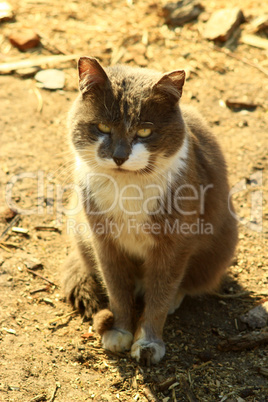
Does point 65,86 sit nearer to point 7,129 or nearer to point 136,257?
point 7,129

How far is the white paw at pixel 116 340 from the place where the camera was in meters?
3.04

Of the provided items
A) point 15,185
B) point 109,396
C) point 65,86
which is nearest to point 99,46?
point 65,86

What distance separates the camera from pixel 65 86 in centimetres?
502

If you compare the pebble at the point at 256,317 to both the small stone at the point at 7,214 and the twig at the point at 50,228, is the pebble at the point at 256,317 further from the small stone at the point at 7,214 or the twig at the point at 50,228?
the small stone at the point at 7,214

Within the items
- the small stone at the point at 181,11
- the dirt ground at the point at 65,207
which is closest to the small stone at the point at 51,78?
the dirt ground at the point at 65,207

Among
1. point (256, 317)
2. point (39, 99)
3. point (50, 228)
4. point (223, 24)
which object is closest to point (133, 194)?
point (256, 317)

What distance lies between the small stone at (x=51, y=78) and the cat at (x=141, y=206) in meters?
2.02

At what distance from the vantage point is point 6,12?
566cm

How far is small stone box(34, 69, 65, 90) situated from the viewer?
5.01 metres

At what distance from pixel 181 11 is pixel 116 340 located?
404 cm

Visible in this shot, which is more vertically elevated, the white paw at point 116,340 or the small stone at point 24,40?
the small stone at point 24,40

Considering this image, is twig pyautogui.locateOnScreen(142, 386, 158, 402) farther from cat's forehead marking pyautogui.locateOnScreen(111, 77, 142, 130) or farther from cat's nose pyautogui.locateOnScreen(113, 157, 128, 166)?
cat's forehead marking pyautogui.locateOnScreen(111, 77, 142, 130)

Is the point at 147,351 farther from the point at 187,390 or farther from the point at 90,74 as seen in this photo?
the point at 90,74

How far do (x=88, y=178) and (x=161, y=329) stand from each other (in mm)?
1065
